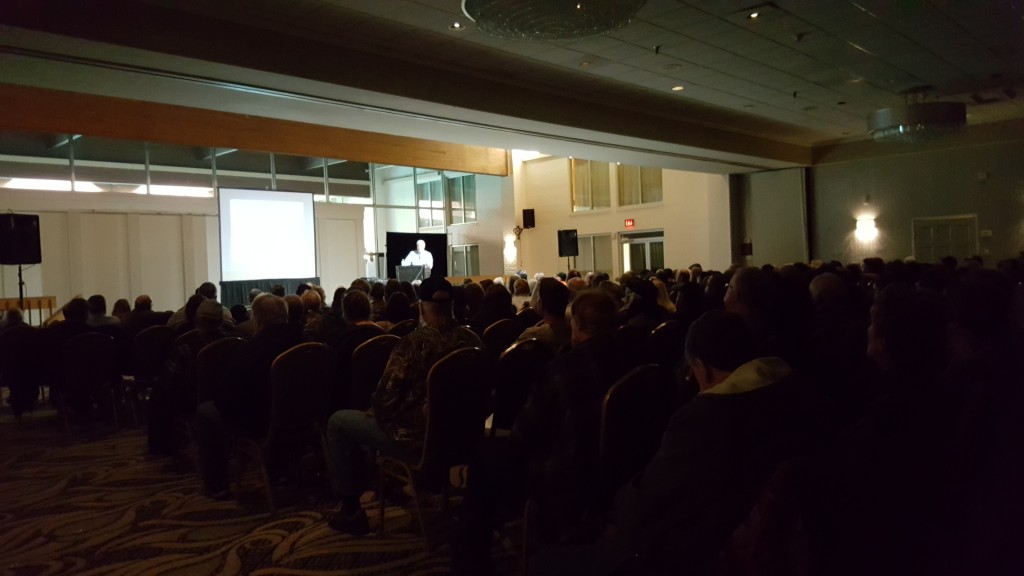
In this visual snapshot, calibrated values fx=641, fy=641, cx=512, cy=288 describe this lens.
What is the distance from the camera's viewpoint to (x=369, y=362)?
3.77m

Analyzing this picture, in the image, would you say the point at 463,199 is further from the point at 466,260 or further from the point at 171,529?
the point at 171,529

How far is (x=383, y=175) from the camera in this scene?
17969mm

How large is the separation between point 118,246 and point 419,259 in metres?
6.39

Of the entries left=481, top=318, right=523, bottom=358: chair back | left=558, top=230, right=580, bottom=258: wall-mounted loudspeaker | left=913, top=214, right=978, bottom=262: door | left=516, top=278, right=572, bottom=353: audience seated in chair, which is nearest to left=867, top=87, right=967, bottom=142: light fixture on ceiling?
left=913, top=214, right=978, bottom=262: door

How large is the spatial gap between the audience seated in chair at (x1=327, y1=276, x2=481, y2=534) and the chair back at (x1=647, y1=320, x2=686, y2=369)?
944 mm

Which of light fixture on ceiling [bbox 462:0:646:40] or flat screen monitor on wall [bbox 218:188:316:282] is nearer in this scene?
light fixture on ceiling [bbox 462:0:646:40]

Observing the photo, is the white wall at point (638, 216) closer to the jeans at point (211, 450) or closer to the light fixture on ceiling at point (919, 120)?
the light fixture on ceiling at point (919, 120)

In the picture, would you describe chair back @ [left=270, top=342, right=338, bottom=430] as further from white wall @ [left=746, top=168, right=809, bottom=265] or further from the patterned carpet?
white wall @ [left=746, top=168, right=809, bottom=265]

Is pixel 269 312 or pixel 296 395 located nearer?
pixel 296 395

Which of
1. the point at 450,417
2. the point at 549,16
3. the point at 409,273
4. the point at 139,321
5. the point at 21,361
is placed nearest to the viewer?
the point at 450,417

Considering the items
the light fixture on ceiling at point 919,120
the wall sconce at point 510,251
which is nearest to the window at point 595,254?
the wall sconce at point 510,251

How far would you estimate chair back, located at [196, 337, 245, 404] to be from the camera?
4113mm

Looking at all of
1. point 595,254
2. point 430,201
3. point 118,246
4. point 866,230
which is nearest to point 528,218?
point 595,254

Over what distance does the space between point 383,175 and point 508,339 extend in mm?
14290
